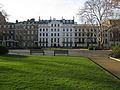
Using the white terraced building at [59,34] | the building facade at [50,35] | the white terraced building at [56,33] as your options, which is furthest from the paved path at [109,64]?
the white terraced building at [56,33]

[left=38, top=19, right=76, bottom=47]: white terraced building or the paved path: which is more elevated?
[left=38, top=19, right=76, bottom=47]: white terraced building

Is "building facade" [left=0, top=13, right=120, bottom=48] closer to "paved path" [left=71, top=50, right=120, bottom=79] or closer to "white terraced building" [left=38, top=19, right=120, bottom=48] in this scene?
"white terraced building" [left=38, top=19, right=120, bottom=48]

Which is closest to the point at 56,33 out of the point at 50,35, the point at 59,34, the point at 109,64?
the point at 59,34

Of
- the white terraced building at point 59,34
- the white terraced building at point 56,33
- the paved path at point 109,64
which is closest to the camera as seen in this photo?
the paved path at point 109,64

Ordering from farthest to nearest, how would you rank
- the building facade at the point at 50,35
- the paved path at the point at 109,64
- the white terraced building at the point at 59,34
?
the white terraced building at the point at 59,34 < the building facade at the point at 50,35 < the paved path at the point at 109,64

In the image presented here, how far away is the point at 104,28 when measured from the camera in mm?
78375

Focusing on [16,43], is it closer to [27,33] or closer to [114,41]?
[27,33]

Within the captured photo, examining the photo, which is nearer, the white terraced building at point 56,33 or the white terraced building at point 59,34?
the white terraced building at point 59,34

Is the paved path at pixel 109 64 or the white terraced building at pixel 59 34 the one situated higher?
the white terraced building at pixel 59 34

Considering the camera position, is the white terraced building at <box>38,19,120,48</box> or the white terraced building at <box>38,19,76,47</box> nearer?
the white terraced building at <box>38,19,120,48</box>

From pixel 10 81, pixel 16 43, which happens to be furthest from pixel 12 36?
pixel 10 81

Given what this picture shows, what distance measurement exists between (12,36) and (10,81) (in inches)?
4617

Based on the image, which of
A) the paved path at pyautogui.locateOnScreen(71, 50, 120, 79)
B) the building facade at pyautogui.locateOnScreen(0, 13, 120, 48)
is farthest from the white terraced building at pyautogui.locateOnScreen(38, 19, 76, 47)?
the paved path at pyautogui.locateOnScreen(71, 50, 120, 79)

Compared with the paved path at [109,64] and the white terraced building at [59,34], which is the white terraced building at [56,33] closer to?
the white terraced building at [59,34]
